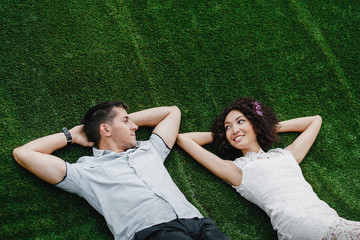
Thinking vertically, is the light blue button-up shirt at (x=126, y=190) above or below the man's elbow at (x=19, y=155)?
below

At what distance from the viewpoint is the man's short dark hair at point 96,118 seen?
3.22 m

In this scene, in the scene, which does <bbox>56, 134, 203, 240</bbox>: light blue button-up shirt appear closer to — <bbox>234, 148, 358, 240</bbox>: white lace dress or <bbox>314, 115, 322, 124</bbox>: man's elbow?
<bbox>234, 148, 358, 240</bbox>: white lace dress

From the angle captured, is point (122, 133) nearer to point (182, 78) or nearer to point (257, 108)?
point (182, 78)

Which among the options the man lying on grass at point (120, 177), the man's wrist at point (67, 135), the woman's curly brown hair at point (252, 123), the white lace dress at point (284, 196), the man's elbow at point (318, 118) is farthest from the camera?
the man's elbow at point (318, 118)

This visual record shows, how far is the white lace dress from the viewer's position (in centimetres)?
297

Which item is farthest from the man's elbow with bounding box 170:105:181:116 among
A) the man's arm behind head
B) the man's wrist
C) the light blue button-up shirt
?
the man's wrist

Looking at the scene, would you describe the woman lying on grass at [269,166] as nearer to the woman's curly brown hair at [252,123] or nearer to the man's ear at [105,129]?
the woman's curly brown hair at [252,123]

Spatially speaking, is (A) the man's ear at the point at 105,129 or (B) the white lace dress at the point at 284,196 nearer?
(B) the white lace dress at the point at 284,196

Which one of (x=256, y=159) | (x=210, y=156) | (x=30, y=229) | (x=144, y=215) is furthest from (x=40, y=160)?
(x=256, y=159)

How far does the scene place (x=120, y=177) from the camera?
2936mm

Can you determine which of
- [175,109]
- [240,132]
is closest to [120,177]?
[175,109]

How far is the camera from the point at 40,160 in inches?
111

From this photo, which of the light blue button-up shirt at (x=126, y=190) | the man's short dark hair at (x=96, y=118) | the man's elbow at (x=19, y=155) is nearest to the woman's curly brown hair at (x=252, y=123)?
the light blue button-up shirt at (x=126, y=190)

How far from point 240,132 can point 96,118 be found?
1655 millimetres
